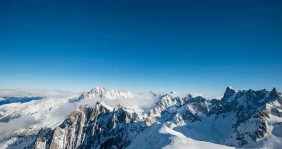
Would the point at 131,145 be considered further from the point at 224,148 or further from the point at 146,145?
the point at 224,148

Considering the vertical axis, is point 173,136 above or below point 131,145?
above

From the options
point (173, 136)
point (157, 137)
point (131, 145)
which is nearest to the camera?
point (173, 136)

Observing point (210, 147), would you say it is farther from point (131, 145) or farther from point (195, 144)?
point (131, 145)

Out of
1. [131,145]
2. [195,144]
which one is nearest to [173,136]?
[195,144]

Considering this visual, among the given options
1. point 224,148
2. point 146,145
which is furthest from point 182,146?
point 146,145

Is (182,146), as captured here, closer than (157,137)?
Yes

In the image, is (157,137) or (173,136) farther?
(157,137)

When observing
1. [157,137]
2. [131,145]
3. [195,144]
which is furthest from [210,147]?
[131,145]

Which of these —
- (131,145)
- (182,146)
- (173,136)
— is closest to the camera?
(182,146)

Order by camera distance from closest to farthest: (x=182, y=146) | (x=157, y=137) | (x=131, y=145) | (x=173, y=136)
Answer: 1. (x=182, y=146)
2. (x=173, y=136)
3. (x=157, y=137)
4. (x=131, y=145)
